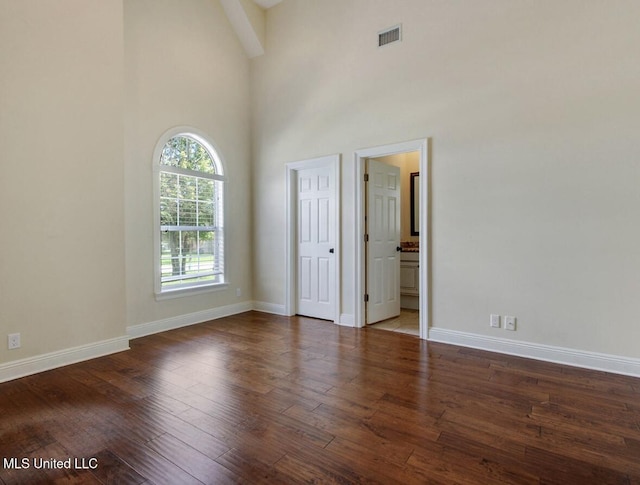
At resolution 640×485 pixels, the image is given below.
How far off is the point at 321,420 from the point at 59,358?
2.57 metres

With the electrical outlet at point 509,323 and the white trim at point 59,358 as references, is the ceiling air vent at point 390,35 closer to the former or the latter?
the electrical outlet at point 509,323

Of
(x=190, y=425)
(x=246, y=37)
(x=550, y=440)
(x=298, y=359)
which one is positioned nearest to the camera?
(x=550, y=440)

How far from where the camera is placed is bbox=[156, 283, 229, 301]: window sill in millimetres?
4348

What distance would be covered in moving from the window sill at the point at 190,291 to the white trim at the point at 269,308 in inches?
24.8

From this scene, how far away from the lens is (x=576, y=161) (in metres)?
3.09

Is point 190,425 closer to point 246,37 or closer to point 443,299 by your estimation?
point 443,299

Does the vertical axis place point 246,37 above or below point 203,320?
above

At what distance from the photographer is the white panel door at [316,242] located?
15.6 ft

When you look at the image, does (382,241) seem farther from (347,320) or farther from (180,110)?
(180,110)

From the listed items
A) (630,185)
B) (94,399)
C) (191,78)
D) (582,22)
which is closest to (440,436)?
(94,399)

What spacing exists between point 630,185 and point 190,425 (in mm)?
3830

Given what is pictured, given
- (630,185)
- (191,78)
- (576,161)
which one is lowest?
(630,185)

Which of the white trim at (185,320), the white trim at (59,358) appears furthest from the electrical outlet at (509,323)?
the white trim at (59,358)

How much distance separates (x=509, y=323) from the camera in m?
3.42
